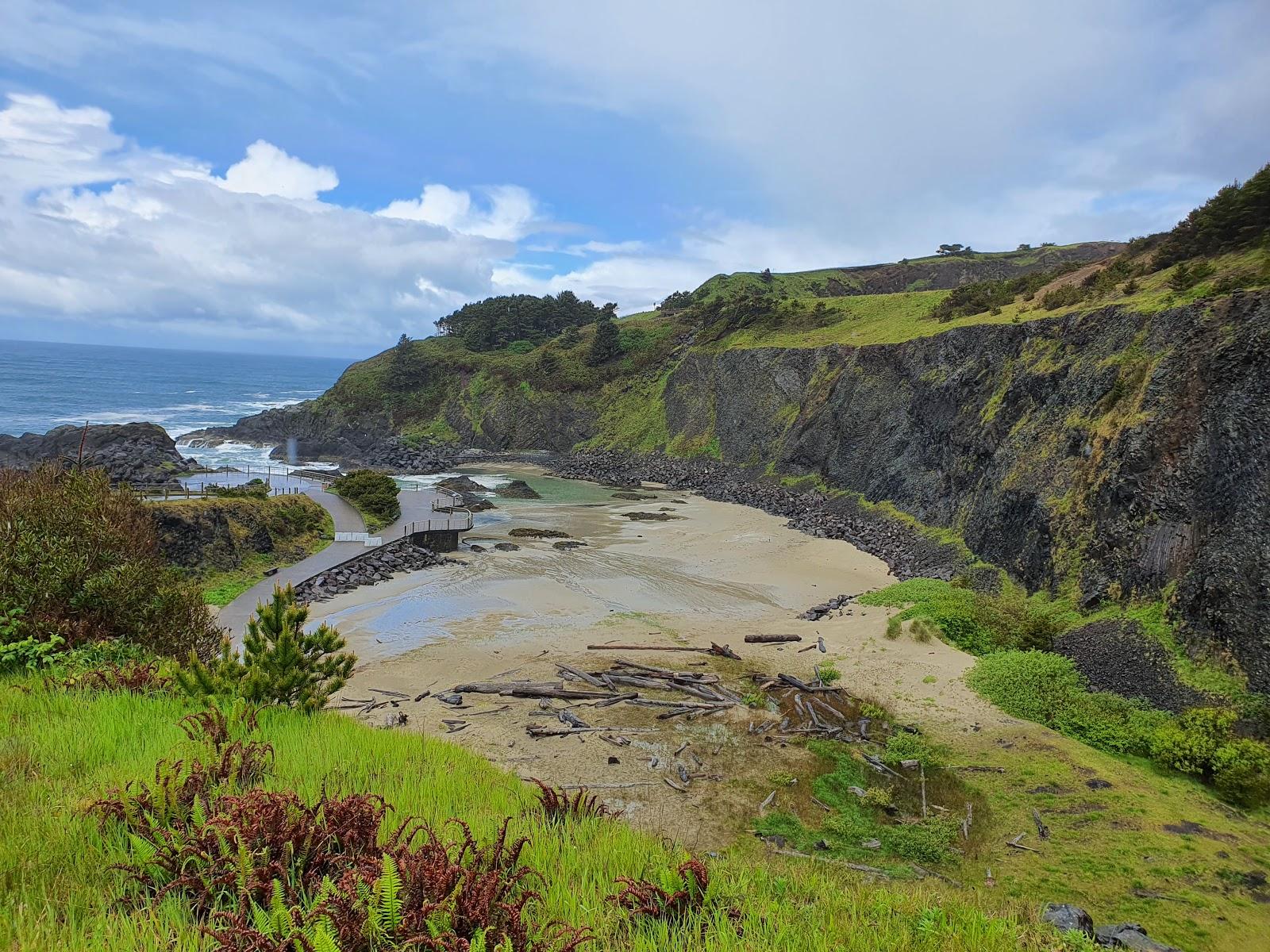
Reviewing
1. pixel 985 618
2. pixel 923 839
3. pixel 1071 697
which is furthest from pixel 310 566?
pixel 1071 697

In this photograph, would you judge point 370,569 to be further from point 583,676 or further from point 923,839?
point 923,839

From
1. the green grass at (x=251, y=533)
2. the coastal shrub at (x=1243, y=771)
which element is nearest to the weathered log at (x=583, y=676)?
the coastal shrub at (x=1243, y=771)

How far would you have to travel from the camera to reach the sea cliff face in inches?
614

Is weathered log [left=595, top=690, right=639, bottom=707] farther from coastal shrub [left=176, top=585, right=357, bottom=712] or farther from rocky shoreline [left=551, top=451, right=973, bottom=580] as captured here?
rocky shoreline [left=551, top=451, right=973, bottom=580]

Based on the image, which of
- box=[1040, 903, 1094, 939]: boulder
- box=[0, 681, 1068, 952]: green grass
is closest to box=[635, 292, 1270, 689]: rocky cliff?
box=[1040, 903, 1094, 939]: boulder

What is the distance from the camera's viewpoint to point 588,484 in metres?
58.8

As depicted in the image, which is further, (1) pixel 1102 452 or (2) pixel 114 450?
(2) pixel 114 450

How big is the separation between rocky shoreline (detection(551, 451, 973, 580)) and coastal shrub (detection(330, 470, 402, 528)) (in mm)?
23784

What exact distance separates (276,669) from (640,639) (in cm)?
1365

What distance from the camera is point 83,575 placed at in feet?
33.5

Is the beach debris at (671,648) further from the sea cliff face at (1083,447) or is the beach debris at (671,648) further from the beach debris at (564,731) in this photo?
the sea cliff face at (1083,447)

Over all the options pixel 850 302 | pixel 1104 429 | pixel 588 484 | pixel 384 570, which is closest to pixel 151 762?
pixel 384 570

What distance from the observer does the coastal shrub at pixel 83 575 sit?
371 inches

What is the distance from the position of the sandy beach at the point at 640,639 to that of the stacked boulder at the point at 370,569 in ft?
2.15
